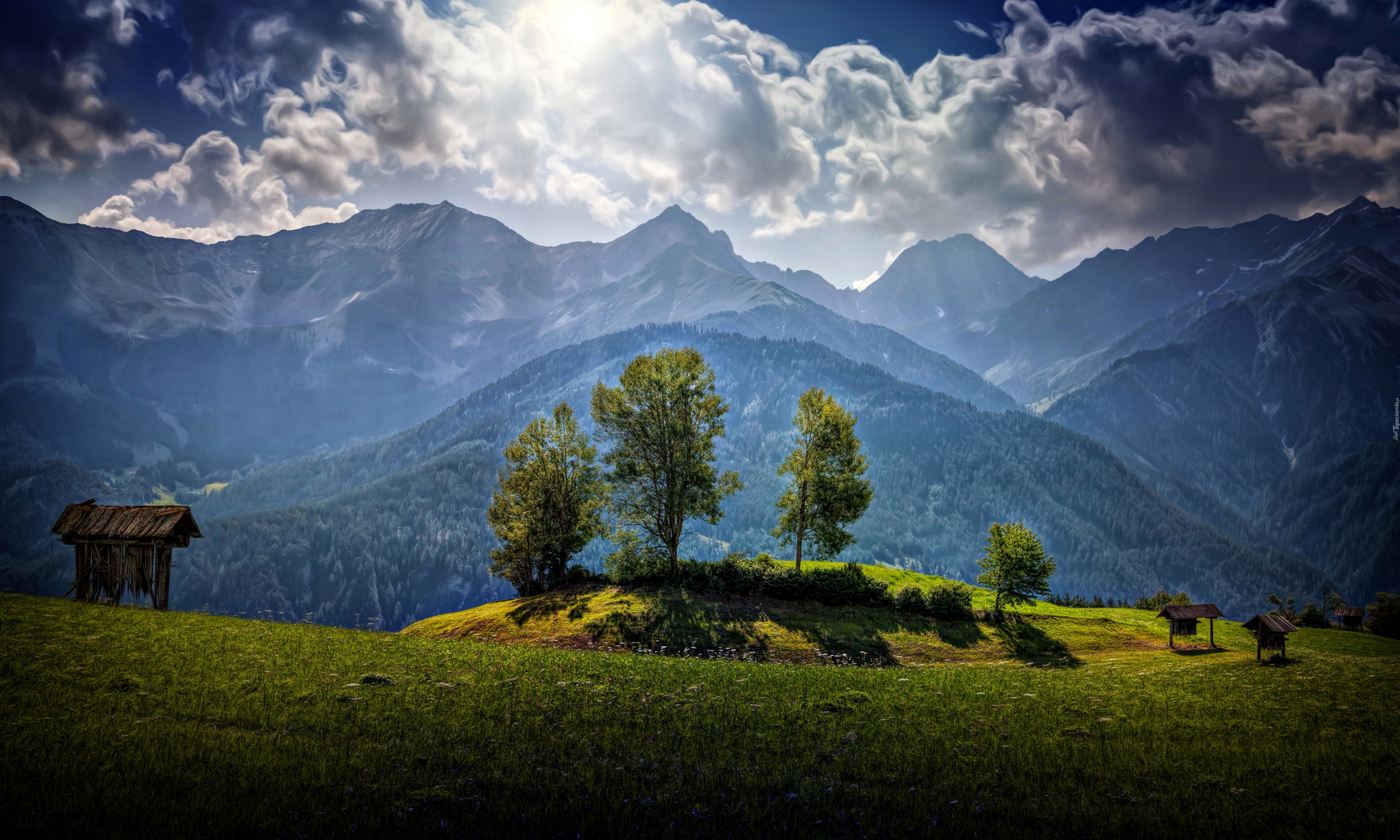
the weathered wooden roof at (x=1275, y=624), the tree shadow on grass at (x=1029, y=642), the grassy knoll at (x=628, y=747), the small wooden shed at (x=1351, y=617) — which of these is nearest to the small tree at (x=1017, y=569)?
the tree shadow on grass at (x=1029, y=642)

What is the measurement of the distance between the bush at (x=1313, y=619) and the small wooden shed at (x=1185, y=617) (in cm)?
4052

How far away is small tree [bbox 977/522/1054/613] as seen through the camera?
143 ft

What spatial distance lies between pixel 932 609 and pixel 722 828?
3621cm

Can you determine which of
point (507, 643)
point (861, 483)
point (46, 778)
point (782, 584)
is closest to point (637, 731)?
point (46, 778)

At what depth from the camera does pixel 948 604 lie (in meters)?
42.6

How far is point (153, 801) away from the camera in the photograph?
35.6 feet

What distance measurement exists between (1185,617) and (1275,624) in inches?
371

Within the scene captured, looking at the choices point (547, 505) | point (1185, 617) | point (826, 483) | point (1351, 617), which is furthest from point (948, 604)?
point (1351, 617)

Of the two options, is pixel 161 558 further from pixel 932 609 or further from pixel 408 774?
pixel 932 609

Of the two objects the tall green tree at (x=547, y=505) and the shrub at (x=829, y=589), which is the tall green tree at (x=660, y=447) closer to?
the tall green tree at (x=547, y=505)

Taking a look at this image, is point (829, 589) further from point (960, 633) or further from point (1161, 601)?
point (1161, 601)

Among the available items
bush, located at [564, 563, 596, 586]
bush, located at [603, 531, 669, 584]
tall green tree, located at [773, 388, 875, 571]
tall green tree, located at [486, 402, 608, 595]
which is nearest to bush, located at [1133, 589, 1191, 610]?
tall green tree, located at [773, 388, 875, 571]

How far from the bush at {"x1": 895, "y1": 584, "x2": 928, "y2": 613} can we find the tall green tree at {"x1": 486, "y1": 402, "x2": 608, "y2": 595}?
2326 centimetres

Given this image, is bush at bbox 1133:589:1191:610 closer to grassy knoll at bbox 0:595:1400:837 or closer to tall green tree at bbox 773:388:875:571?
tall green tree at bbox 773:388:875:571
